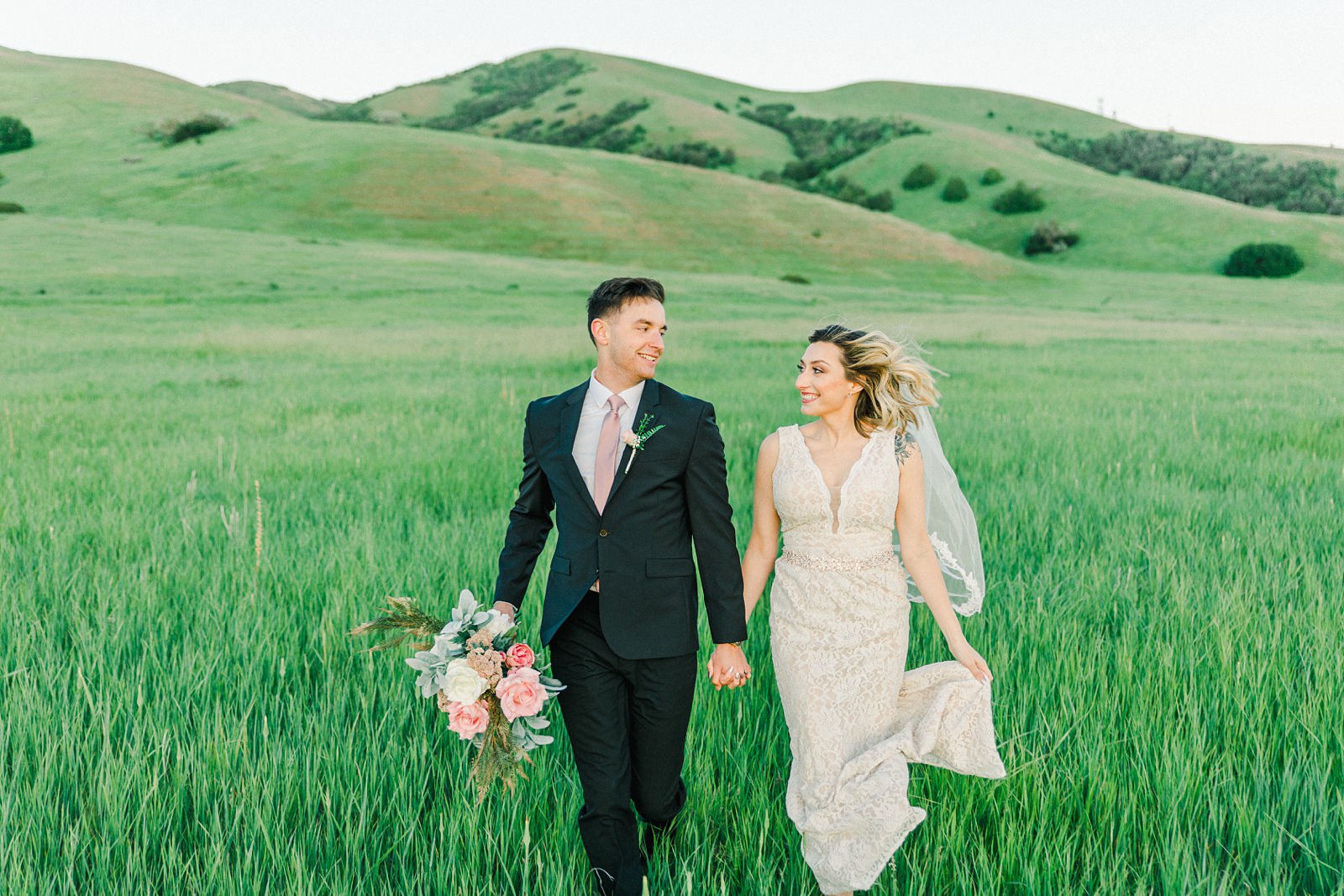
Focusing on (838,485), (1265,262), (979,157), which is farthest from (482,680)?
(979,157)

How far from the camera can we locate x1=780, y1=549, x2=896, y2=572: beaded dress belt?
8.80 feet

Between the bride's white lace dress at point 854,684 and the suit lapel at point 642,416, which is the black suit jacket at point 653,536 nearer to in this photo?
the suit lapel at point 642,416

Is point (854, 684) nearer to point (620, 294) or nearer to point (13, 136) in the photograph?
point (620, 294)

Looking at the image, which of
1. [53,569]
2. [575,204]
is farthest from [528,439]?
[575,204]

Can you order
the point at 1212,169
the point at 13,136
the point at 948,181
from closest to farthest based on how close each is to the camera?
the point at 13,136 → the point at 948,181 → the point at 1212,169

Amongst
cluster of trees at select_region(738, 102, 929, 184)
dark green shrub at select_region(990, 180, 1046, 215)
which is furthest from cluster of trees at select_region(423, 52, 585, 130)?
dark green shrub at select_region(990, 180, 1046, 215)

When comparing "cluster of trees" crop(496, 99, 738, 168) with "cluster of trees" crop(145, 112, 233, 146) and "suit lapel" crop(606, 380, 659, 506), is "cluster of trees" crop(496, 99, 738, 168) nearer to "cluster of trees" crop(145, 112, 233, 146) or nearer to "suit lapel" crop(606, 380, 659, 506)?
"cluster of trees" crop(145, 112, 233, 146)

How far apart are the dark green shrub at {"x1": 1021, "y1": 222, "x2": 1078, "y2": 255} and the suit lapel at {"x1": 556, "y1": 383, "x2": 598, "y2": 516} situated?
78808 mm

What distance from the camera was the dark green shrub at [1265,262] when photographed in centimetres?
6134

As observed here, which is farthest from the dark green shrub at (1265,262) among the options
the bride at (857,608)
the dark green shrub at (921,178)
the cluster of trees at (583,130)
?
the bride at (857,608)

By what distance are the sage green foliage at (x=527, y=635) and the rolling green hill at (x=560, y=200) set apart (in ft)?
156

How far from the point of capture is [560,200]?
63469mm

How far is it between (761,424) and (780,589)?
7182 mm

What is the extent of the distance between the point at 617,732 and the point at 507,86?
182 m
